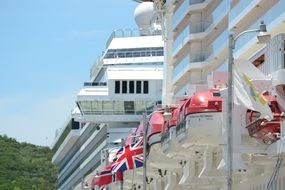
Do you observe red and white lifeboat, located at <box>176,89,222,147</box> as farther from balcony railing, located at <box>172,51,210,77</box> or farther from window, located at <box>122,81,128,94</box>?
window, located at <box>122,81,128,94</box>

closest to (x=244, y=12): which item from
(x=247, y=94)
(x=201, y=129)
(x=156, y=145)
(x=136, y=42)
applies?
(x=156, y=145)

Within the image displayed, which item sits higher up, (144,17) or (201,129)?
(144,17)

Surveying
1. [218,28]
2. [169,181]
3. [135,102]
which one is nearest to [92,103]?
[135,102]

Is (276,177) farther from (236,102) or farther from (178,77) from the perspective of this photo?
(178,77)

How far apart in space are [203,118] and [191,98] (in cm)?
150

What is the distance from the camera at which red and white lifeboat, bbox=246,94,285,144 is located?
1267 inches

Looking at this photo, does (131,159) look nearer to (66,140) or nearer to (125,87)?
(125,87)

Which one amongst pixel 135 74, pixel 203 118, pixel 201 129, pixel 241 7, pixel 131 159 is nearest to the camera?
pixel 203 118

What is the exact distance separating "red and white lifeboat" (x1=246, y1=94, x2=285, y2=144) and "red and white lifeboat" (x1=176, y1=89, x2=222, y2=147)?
139 inches

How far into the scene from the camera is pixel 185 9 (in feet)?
246

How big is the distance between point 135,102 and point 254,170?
76417mm

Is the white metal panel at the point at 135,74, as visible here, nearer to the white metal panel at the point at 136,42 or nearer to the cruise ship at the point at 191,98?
the cruise ship at the point at 191,98

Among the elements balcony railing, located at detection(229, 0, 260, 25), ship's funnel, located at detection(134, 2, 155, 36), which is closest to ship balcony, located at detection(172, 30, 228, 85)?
balcony railing, located at detection(229, 0, 260, 25)

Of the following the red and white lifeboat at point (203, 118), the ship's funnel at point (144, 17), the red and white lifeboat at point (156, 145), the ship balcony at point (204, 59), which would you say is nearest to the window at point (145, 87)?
the ship's funnel at point (144, 17)
